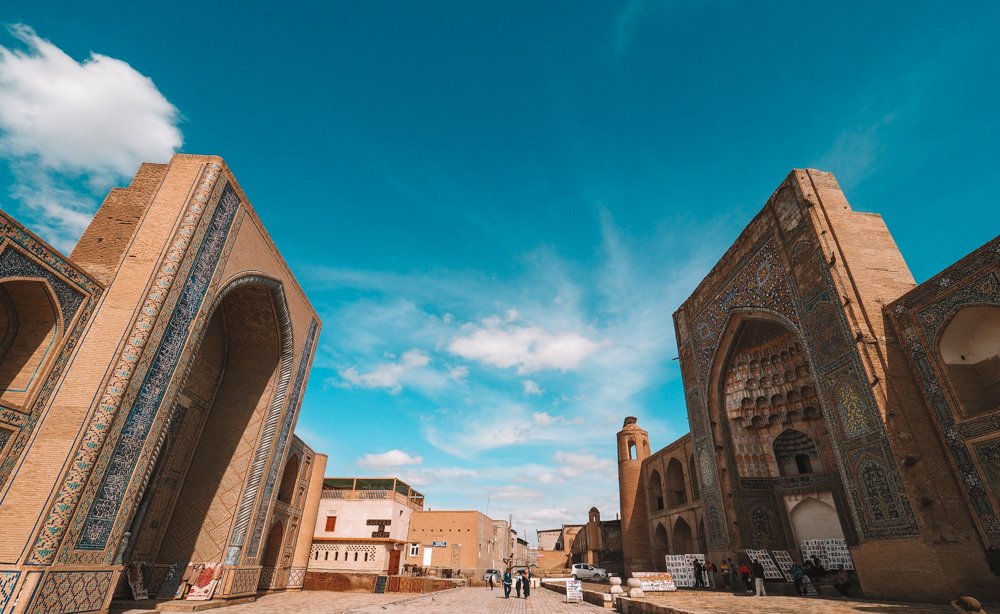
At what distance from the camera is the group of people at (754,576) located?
10.8m

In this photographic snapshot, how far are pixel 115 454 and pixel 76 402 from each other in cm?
90

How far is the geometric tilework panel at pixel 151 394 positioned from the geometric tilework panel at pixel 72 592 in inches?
14.5

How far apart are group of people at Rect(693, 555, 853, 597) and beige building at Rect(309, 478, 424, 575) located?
1487 centimetres

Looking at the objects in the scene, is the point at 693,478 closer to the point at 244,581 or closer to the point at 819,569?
the point at 819,569

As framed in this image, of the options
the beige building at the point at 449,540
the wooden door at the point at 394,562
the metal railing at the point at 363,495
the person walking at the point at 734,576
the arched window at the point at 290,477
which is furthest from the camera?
the beige building at the point at 449,540

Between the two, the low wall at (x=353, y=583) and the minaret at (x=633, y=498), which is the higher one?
the minaret at (x=633, y=498)

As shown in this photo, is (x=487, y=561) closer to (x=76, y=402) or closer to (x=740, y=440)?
(x=740, y=440)

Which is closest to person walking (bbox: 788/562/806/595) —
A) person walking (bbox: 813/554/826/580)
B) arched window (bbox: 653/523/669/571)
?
person walking (bbox: 813/554/826/580)

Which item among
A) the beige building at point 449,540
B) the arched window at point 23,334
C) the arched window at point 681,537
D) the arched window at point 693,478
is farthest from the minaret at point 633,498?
the arched window at point 23,334

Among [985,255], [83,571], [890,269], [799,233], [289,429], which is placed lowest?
[83,571]

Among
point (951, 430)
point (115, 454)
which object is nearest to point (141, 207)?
point (115, 454)

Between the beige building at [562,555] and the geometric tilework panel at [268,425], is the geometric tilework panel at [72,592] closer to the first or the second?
the geometric tilework panel at [268,425]

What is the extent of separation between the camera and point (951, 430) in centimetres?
835

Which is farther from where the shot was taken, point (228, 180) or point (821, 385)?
point (821, 385)
